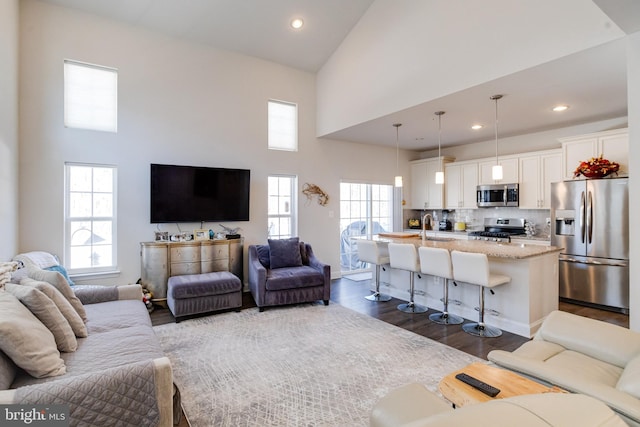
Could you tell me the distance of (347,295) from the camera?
5246mm

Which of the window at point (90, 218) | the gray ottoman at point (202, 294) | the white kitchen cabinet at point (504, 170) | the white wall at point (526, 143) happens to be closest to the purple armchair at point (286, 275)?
the gray ottoman at point (202, 294)

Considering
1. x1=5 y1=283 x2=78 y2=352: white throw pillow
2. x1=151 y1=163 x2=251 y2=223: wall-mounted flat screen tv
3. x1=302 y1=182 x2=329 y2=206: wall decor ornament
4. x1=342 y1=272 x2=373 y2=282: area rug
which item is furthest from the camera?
x1=342 y1=272 x2=373 y2=282: area rug

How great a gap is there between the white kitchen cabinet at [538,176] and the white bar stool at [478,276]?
257 centimetres

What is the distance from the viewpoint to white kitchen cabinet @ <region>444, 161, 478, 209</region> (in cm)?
644

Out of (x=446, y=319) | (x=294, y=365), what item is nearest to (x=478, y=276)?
(x=446, y=319)

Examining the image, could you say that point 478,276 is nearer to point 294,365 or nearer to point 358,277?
point 294,365

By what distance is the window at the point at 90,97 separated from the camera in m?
4.24

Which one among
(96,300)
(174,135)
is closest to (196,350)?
(96,300)

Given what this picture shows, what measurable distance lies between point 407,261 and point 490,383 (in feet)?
8.80

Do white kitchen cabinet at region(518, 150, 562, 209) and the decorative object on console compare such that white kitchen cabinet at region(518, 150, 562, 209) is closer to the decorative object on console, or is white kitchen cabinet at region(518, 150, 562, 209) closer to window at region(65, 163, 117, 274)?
the decorative object on console

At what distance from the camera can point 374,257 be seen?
15.8 feet

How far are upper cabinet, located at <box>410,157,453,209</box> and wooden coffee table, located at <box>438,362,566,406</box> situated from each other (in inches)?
219

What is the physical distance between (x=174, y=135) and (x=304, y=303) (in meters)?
3.20

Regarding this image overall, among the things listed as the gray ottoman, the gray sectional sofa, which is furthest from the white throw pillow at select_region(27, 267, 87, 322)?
the gray ottoman
